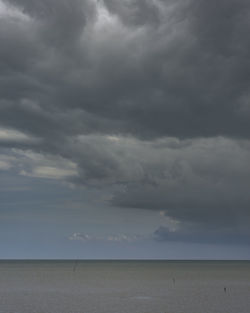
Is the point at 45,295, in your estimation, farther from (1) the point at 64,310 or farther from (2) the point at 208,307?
(2) the point at 208,307

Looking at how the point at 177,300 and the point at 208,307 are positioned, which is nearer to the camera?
the point at 208,307

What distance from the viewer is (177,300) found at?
2832 inches

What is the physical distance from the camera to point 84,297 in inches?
3000

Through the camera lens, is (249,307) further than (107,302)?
No

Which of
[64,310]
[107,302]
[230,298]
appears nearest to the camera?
[64,310]

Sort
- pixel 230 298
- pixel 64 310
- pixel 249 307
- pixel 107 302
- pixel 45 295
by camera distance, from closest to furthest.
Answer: pixel 64 310, pixel 249 307, pixel 107 302, pixel 230 298, pixel 45 295

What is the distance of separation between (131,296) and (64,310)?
69.5 feet

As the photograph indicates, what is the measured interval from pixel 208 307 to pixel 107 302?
55.3 ft

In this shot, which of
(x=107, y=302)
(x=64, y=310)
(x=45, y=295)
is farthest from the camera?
(x=45, y=295)

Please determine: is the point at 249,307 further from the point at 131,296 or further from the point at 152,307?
the point at 131,296

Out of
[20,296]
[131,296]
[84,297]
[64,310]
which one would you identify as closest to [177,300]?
[131,296]

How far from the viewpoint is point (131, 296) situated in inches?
3049

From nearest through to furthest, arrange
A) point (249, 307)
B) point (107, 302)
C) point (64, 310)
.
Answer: point (64, 310), point (249, 307), point (107, 302)

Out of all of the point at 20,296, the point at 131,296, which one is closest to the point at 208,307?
the point at 131,296
